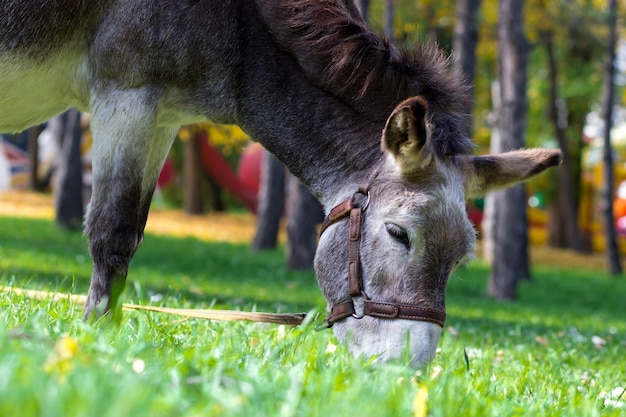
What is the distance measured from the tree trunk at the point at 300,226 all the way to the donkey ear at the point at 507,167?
30.9ft

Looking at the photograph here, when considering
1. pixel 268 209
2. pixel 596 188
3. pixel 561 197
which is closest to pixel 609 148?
pixel 268 209

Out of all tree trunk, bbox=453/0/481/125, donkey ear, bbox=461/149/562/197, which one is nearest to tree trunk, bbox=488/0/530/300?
tree trunk, bbox=453/0/481/125

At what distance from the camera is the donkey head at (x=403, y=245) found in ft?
12.9

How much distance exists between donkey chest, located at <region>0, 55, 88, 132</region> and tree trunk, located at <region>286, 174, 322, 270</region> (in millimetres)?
9298

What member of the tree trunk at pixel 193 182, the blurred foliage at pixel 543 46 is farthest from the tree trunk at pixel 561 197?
the tree trunk at pixel 193 182

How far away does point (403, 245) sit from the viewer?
13.4 feet

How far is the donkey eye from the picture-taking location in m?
4.07

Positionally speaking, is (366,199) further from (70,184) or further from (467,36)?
(70,184)

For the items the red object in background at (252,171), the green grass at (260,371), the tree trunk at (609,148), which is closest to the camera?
the green grass at (260,371)

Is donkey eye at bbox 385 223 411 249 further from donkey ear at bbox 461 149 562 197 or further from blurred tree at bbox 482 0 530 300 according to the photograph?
blurred tree at bbox 482 0 530 300

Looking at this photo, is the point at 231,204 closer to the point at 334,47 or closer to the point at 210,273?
the point at 210,273

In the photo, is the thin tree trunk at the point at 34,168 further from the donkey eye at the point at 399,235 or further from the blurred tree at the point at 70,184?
the donkey eye at the point at 399,235

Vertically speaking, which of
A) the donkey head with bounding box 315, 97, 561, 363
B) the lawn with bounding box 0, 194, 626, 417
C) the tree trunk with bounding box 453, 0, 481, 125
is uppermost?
the tree trunk with bounding box 453, 0, 481, 125

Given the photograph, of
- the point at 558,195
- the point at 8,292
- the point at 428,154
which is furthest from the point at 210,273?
the point at 558,195
